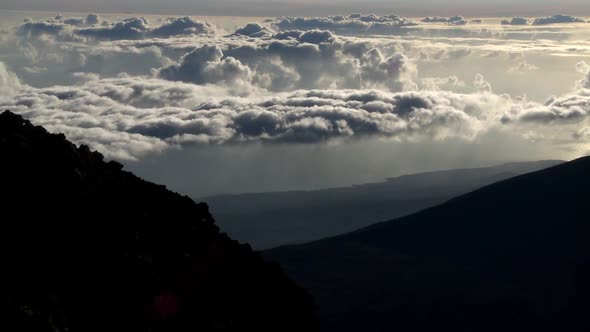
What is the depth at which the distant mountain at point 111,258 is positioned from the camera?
65812 millimetres

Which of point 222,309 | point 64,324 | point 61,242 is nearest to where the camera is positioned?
point 64,324

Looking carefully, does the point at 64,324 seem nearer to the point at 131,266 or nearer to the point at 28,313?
the point at 28,313

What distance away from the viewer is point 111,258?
72875 millimetres

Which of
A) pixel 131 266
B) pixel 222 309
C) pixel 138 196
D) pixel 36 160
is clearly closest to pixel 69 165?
pixel 36 160

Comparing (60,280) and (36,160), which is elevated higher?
(36,160)

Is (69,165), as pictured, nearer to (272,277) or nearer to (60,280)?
(60,280)

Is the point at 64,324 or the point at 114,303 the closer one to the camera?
the point at 64,324

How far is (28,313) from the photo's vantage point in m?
57.5

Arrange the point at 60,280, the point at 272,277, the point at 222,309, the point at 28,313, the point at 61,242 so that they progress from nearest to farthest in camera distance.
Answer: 1. the point at 28,313
2. the point at 60,280
3. the point at 61,242
4. the point at 222,309
5. the point at 272,277

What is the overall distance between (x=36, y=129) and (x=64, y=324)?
1309 inches

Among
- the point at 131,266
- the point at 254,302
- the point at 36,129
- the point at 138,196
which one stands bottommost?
the point at 254,302

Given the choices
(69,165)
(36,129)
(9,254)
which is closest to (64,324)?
(9,254)

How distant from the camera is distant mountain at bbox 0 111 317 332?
216 ft

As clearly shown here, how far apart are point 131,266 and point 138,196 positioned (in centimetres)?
1566
